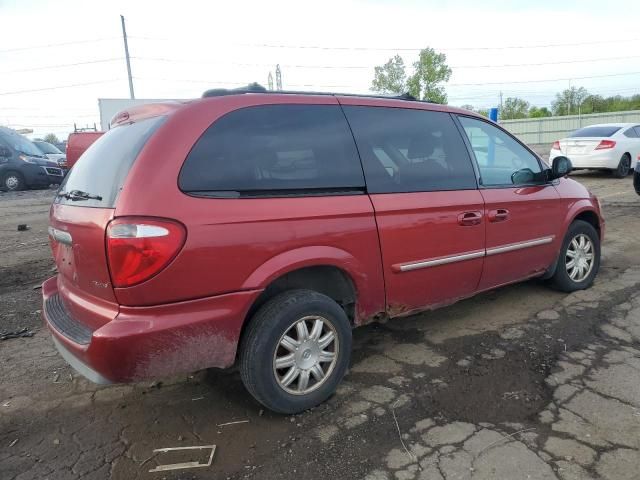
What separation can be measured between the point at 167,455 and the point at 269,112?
190 cm

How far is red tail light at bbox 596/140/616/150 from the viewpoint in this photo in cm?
1255

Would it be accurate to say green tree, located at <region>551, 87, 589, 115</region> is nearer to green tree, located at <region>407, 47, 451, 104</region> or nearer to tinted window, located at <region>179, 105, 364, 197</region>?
green tree, located at <region>407, 47, 451, 104</region>

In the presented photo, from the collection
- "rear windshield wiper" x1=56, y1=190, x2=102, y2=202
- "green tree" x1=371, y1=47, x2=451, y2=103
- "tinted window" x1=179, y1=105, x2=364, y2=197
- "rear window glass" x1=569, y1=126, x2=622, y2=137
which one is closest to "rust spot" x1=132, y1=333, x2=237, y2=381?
"tinted window" x1=179, y1=105, x2=364, y2=197

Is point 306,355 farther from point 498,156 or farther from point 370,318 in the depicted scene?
point 498,156

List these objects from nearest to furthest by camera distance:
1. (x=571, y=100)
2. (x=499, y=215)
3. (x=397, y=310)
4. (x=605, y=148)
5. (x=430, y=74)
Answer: (x=397, y=310)
(x=499, y=215)
(x=605, y=148)
(x=430, y=74)
(x=571, y=100)

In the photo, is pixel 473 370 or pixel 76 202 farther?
pixel 473 370

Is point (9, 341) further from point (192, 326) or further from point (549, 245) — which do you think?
point (549, 245)

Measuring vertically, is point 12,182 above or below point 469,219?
above

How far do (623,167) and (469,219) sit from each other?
12.0 meters

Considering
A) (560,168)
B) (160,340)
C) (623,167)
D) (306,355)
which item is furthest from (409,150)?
(623,167)

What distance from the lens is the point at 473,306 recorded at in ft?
14.5

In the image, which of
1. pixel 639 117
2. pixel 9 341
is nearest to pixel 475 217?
pixel 9 341

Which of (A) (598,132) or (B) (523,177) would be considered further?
(A) (598,132)

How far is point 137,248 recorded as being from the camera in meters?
2.23
